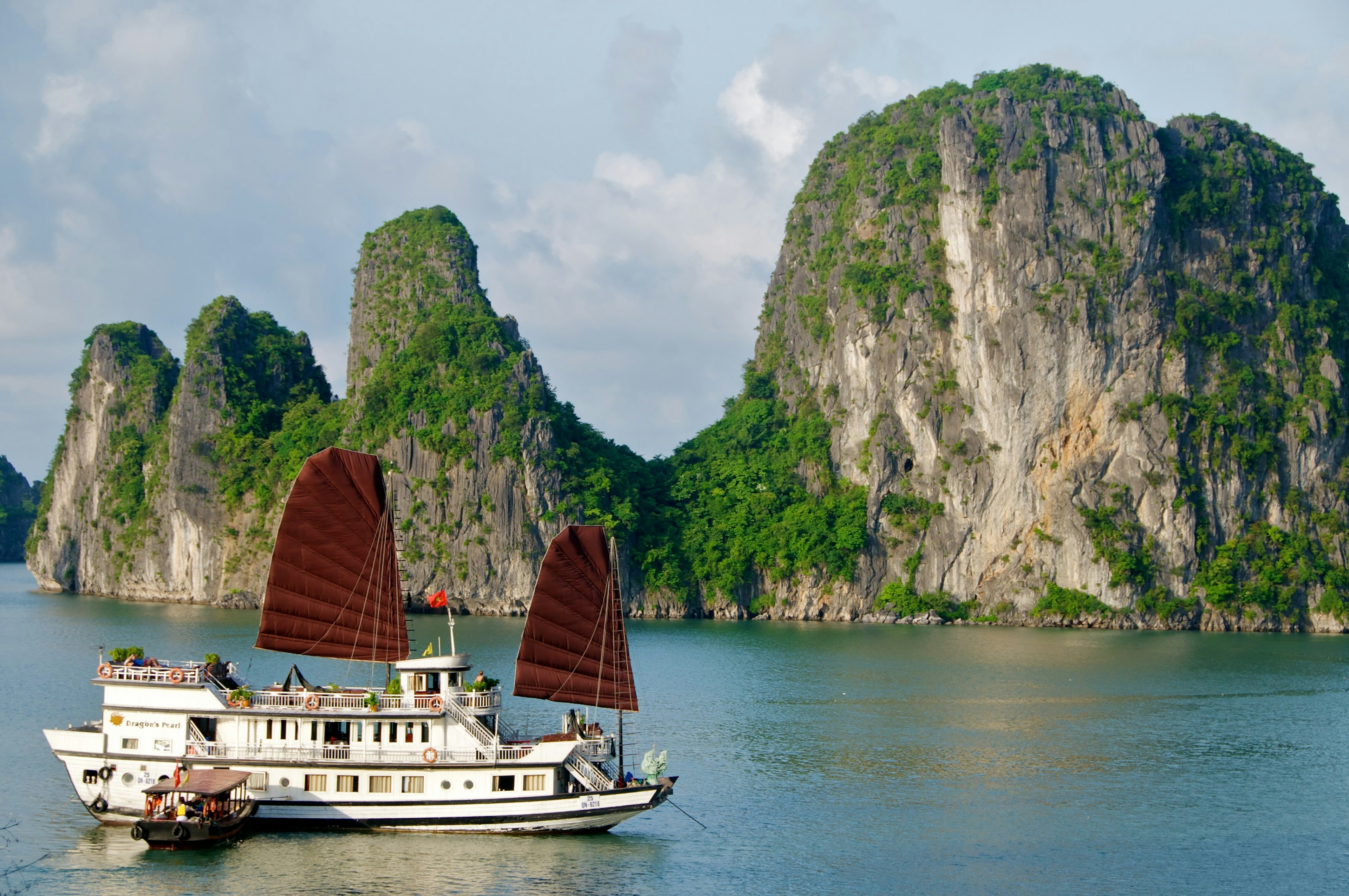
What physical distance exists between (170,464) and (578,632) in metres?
50.4

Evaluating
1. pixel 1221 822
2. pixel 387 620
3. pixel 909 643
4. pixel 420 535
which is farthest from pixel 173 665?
pixel 420 535

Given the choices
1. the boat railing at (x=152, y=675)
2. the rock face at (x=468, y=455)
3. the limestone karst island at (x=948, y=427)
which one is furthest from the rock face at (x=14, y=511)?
the boat railing at (x=152, y=675)

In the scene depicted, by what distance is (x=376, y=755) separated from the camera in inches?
790

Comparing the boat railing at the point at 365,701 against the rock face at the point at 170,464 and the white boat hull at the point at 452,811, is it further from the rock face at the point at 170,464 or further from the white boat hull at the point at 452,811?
the rock face at the point at 170,464

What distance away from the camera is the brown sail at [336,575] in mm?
21719

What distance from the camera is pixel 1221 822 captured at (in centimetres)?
2186

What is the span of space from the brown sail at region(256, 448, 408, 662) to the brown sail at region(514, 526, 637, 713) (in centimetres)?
256

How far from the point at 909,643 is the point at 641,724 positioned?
21.9 meters

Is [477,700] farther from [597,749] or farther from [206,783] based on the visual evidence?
[206,783]

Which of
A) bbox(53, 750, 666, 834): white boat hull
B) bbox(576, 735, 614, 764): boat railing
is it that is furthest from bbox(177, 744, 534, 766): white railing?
bbox(576, 735, 614, 764): boat railing

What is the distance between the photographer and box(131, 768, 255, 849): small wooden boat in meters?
18.9

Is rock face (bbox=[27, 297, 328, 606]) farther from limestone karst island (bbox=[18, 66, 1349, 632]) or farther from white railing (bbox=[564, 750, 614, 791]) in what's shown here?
white railing (bbox=[564, 750, 614, 791])

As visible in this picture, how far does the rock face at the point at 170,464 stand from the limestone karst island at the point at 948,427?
21 centimetres

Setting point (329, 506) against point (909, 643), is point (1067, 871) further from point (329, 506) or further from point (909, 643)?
point (909, 643)
